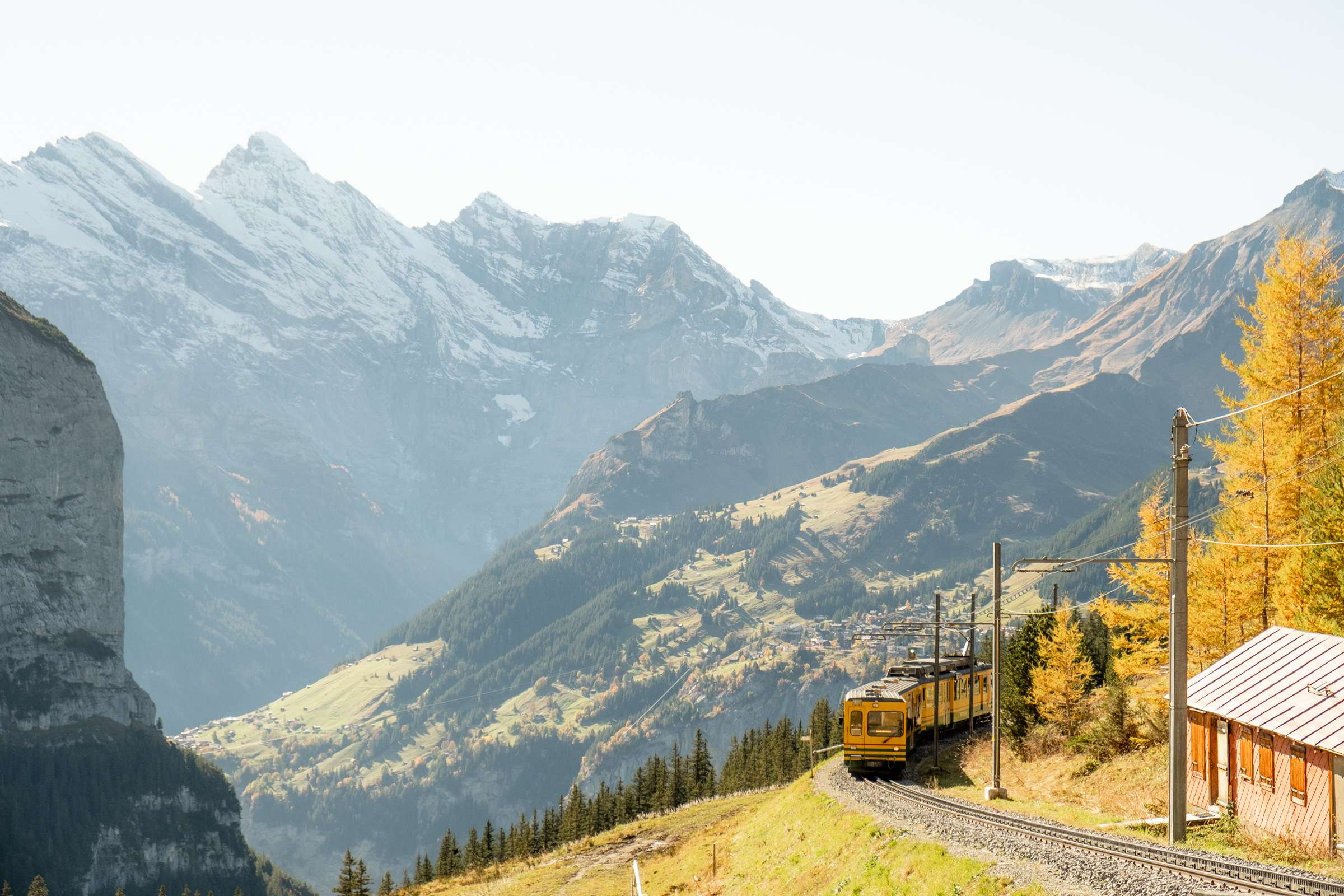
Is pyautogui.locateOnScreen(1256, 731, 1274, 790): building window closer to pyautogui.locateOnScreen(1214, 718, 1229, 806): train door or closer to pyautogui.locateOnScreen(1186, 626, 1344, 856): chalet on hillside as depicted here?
pyautogui.locateOnScreen(1186, 626, 1344, 856): chalet on hillside

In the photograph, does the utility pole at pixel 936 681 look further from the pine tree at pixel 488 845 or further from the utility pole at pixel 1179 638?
the pine tree at pixel 488 845

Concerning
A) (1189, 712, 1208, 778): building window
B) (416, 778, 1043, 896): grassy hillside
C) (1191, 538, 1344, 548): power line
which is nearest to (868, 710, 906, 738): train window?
(416, 778, 1043, 896): grassy hillside

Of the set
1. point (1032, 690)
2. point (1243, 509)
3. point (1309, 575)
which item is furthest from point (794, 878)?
point (1032, 690)

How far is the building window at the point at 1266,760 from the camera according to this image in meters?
30.4

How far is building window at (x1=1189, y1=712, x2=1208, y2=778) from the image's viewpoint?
1404 inches

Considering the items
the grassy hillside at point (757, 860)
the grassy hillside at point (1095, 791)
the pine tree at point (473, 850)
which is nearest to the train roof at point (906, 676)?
the grassy hillside at point (1095, 791)

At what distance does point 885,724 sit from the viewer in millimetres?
54531

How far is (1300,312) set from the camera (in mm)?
43125

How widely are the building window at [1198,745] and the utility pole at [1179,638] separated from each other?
8484 millimetres

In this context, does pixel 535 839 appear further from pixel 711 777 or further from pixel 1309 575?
pixel 1309 575

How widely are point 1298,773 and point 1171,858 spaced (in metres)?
6.87

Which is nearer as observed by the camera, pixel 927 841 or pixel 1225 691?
pixel 927 841

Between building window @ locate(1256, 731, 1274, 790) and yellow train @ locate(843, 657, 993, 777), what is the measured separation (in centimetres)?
2421

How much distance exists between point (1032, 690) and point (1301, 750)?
3619 cm
